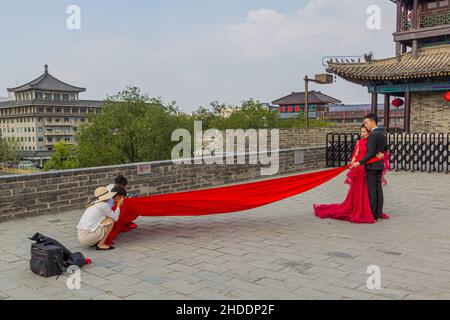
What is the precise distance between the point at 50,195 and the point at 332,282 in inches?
199

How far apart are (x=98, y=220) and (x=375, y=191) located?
4053mm

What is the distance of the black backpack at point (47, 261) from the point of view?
4.07 m

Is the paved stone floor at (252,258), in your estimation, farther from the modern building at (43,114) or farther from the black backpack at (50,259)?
the modern building at (43,114)

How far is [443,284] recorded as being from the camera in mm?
3785

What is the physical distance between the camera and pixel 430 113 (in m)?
17.6

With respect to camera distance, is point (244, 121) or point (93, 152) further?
point (244, 121)

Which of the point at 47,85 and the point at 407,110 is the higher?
Result: the point at 47,85

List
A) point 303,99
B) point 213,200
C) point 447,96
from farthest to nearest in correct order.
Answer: point 303,99 → point 447,96 → point 213,200

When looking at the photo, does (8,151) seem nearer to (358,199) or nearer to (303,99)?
(303,99)

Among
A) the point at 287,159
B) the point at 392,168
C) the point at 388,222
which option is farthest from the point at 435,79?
the point at 388,222

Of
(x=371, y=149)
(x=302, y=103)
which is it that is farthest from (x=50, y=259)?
(x=302, y=103)

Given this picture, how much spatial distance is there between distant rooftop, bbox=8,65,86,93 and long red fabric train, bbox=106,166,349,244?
207ft

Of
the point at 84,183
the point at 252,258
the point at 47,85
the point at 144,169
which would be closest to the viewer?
the point at 252,258
